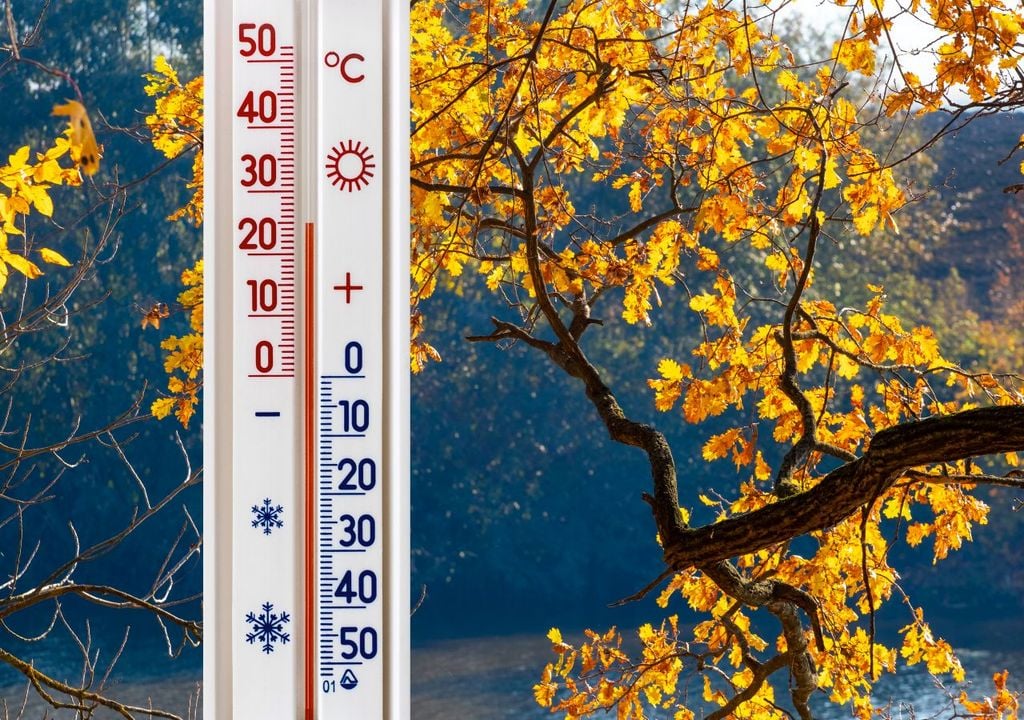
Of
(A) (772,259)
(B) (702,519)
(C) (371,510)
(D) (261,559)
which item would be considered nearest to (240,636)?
(D) (261,559)

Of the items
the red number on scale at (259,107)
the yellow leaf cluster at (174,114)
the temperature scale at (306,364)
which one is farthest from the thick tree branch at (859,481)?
the yellow leaf cluster at (174,114)

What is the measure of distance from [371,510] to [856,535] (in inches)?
56.8

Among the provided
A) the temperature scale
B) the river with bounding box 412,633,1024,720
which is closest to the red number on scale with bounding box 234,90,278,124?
the temperature scale

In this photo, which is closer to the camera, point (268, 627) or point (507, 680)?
point (268, 627)

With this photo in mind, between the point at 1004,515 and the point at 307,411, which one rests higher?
the point at 307,411

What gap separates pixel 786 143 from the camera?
2.10 m

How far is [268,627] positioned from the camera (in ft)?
4.27

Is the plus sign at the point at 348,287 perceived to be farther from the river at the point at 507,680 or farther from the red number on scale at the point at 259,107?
the river at the point at 507,680

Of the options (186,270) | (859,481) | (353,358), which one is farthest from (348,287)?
(186,270)

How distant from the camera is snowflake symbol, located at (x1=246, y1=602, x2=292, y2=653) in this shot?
1300mm

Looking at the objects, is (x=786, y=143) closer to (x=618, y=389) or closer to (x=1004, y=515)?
(x=618, y=389)

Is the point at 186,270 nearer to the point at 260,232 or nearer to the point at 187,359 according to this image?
the point at 187,359

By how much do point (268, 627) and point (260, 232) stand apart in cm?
41

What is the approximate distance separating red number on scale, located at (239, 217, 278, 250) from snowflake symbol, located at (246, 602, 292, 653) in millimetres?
369
